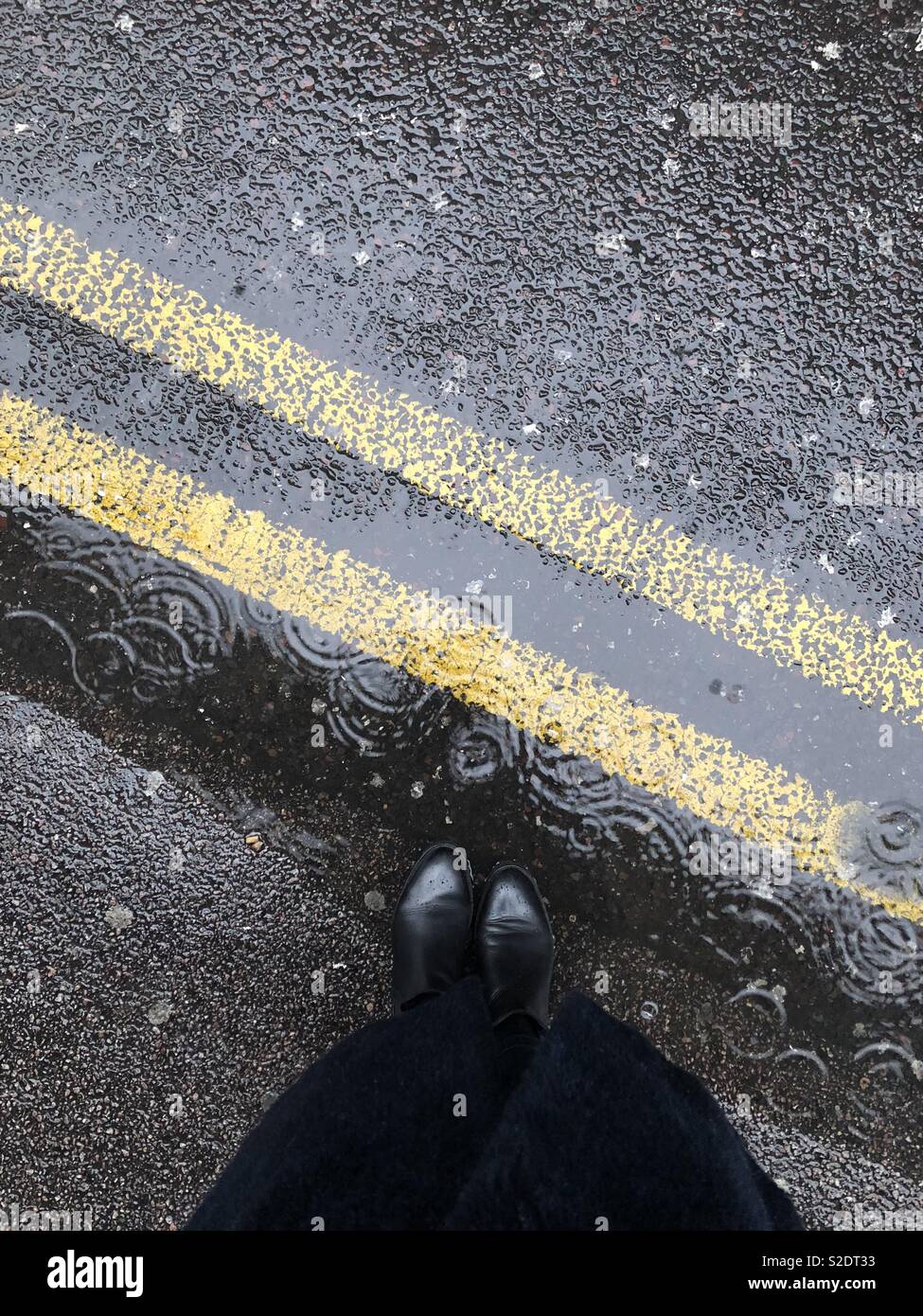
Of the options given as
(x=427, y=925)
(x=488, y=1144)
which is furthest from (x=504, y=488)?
(x=488, y=1144)

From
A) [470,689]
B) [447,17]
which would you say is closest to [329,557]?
[470,689]

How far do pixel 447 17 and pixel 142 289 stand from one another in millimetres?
1008

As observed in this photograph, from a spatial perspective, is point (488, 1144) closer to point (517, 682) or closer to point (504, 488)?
point (517, 682)

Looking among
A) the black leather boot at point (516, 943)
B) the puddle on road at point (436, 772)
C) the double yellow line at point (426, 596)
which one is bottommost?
the black leather boot at point (516, 943)

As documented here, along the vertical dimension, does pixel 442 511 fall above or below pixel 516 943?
above

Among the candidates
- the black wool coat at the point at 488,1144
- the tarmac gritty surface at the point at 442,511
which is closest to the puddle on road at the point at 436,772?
the tarmac gritty surface at the point at 442,511

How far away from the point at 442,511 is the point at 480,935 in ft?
3.45

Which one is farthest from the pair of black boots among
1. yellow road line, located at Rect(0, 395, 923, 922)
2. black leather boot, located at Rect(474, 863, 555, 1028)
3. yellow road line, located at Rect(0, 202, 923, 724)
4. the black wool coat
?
yellow road line, located at Rect(0, 202, 923, 724)

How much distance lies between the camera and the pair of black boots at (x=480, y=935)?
213cm

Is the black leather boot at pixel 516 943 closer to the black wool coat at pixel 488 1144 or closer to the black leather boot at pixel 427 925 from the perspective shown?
the black leather boot at pixel 427 925

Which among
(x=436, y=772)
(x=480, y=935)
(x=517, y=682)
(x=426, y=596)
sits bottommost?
(x=480, y=935)

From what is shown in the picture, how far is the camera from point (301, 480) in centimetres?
217

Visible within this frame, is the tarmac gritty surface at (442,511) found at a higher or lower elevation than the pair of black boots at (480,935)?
higher

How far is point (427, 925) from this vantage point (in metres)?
2.13
